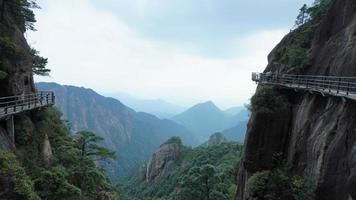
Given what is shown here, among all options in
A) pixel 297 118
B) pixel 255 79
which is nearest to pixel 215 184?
pixel 255 79

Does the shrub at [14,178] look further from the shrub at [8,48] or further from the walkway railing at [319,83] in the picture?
the walkway railing at [319,83]

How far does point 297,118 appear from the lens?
25031 mm

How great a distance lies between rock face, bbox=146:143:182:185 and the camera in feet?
365

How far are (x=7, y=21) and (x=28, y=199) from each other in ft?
54.4

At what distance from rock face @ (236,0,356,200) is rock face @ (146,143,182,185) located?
8269cm

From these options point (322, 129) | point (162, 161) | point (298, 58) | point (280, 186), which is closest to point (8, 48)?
point (280, 186)

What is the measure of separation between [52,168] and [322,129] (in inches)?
658

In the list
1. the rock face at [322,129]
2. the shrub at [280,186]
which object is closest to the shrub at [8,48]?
the rock face at [322,129]

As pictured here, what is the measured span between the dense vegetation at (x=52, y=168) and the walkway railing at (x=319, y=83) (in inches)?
614

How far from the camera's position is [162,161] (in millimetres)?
114625

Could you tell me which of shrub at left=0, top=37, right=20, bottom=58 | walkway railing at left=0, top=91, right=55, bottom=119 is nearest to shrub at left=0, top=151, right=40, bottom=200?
walkway railing at left=0, top=91, right=55, bottom=119

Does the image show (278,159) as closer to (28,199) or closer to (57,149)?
(28,199)

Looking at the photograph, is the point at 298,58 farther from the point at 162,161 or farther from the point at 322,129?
the point at 162,161

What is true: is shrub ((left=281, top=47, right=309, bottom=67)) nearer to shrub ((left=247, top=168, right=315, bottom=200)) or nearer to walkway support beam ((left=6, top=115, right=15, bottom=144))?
shrub ((left=247, top=168, right=315, bottom=200))
